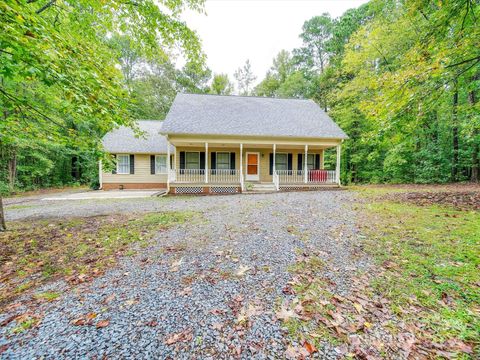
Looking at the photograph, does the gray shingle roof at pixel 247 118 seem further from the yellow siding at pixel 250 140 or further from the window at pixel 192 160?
the window at pixel 192 160

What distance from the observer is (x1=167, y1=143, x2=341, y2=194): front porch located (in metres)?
12.4

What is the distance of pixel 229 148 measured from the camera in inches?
568

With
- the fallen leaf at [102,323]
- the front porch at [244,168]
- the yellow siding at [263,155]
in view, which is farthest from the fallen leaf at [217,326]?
the yellow siding at [263,155]

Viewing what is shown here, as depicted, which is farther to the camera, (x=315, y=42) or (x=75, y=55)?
(x=315, y=42)

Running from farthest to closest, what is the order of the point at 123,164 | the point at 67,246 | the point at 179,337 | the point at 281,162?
the point at 123,164
the point at 281,162
the point at 67,246
the point at 179,337

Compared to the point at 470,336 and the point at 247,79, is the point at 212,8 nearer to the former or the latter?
the point at 470,336

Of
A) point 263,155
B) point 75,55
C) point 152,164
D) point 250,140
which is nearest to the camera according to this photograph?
point 75,55

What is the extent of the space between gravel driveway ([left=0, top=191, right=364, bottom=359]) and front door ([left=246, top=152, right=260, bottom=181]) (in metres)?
10.4

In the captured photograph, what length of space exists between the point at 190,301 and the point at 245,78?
114 feet

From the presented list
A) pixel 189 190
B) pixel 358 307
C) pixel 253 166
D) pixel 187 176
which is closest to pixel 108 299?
pixel 358 307

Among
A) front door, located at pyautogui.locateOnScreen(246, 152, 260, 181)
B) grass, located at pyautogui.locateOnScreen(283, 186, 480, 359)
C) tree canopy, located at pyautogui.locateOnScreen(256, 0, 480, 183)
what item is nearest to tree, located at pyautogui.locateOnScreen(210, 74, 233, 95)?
tree canopy, located at pyautogui.locateOnScreen(256, 0, 480, 183)

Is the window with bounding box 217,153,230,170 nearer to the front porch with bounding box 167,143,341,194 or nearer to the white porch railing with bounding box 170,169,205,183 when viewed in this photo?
the front porch with bounding box 167,143,341,194

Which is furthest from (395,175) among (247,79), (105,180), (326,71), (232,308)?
(247,79)

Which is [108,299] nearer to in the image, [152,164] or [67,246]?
[67,246]
